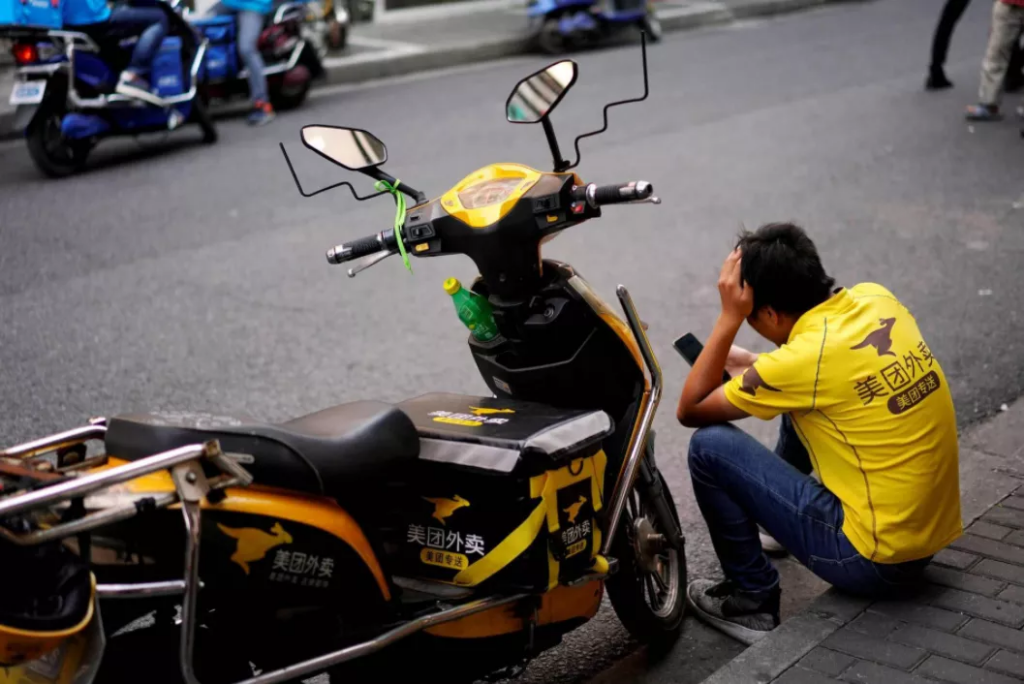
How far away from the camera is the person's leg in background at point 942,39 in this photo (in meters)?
11.0

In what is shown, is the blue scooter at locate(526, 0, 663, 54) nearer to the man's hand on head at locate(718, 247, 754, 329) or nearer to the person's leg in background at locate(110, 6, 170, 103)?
the person's leg in background at locate(110, 6, 170, 103)

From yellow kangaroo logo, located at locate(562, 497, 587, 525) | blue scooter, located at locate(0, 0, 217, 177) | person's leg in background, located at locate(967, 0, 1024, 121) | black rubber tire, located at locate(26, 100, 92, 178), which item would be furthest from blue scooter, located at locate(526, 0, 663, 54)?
yellow kangaroo logo, located at locate(562, 497, 587, 525)

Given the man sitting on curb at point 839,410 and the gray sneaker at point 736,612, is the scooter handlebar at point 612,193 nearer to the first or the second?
the man sitting on curb at point 839,410

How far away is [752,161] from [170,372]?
4913mm

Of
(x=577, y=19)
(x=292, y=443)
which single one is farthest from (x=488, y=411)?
(x=577, y=19)

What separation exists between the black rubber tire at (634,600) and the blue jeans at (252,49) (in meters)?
8.15

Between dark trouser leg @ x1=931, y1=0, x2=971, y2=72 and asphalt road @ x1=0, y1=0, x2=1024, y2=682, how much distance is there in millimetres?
319

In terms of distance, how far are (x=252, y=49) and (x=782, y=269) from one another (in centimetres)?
842

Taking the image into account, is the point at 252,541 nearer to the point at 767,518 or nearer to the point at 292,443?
the point at 292,443

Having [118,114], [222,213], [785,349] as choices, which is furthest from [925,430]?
[118,114]

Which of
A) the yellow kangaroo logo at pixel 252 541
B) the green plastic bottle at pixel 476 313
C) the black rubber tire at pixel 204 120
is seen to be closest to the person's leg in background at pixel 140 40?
the black rubber tire at pixel 204 120

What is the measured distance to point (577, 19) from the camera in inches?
559

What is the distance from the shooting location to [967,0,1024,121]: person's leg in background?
9812mm

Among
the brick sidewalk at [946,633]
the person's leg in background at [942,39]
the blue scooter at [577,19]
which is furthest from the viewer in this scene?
the blue scooter at [577,19]
